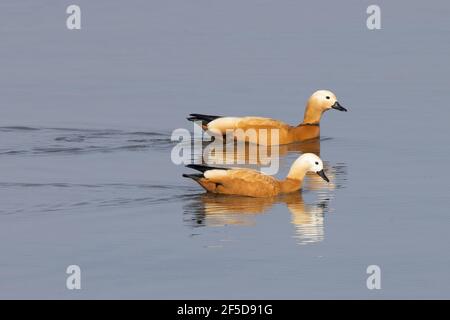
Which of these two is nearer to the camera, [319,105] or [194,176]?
[194,176]

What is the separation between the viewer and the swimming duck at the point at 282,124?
74.6ft

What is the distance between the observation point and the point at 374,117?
77.7 feet

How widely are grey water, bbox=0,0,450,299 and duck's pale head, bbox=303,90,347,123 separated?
39 cm

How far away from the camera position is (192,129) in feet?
77.2

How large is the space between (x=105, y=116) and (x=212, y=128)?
5.70 feet

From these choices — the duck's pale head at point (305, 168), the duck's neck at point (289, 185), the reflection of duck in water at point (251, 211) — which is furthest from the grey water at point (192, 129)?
the duck's pale head at point (305, 168)

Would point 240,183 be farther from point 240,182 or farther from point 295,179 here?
point 295,179

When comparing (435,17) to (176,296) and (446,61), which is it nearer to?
(446,61)

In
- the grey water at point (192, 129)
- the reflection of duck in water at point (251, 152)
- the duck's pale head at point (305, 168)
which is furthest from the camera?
the reflection of duck in water at point (251, 152)

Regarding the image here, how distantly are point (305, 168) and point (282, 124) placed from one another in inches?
146

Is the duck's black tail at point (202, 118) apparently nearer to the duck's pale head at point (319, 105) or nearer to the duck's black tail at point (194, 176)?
the duck's pale head at point (319, 105)

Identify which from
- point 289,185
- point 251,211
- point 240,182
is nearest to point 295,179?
point 289,185

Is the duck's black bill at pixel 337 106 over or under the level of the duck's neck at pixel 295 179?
over

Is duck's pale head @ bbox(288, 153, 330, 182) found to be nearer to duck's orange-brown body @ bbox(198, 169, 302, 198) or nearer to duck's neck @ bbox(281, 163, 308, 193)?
duck's neck @ bbox(281, 163, 308, 193)
